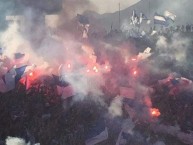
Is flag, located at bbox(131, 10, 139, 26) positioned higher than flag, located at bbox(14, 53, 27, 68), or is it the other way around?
flag, located at bbox(14, 53, 27, 68)

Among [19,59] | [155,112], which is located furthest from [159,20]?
[155,112]

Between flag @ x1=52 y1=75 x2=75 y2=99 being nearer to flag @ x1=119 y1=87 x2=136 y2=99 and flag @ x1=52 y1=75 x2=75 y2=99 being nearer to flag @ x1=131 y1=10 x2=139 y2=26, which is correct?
flag @ x1=119 y1=87 x2=136 y2=99

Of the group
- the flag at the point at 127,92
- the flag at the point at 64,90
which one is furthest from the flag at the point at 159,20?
the flag at the point at 64,90

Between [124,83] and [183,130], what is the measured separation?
6.30m

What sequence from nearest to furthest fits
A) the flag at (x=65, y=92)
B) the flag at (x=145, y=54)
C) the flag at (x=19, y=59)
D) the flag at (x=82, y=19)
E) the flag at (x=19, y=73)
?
the flag at (x=65, y=92) → the flag at (x=19, y=73) → the flag at (x=19, y=59) → the flag at (x=145, y=54) → the flag at (x=82, y=19)

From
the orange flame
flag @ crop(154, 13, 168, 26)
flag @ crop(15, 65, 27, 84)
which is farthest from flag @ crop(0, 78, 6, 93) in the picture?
flag @ crop(154, 13, 168, 26)

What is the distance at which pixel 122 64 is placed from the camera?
90.1 feet

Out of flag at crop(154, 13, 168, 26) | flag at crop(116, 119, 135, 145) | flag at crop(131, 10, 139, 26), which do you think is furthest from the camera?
flag at crop(131, 10, 139, 26)

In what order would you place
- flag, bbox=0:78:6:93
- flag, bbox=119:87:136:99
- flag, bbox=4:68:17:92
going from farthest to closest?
flag, bbox=119:87:136:99, flag, bbox=4:68:17:92, flag, bbox=0:78:6:93

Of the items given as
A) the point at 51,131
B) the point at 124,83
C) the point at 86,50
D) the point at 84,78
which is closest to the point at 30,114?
the point at 51,131

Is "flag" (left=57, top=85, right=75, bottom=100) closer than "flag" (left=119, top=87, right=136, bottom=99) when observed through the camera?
Yes

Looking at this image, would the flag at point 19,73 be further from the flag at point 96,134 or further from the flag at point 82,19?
the flag at point 82,19

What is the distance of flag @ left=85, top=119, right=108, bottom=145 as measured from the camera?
16.2 meters

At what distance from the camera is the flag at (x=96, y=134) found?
1622 centimetres
